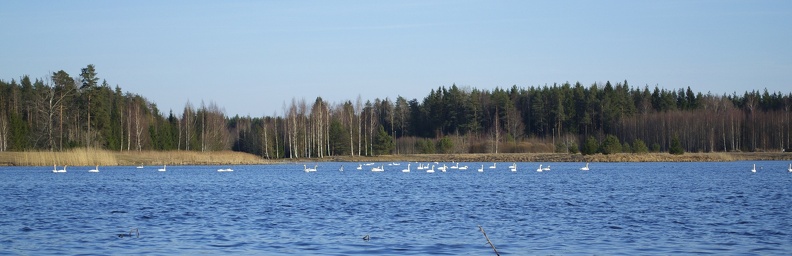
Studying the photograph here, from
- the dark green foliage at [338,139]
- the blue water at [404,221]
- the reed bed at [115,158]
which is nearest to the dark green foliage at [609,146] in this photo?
the reed bed at [115,158]

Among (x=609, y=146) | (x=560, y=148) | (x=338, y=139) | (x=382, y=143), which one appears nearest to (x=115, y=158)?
(x=382, y=143)

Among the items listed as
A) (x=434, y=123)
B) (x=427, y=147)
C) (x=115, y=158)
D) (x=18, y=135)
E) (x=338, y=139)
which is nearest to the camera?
(x=115, y=158)

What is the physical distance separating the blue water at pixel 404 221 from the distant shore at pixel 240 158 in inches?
1313

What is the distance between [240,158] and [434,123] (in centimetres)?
4902

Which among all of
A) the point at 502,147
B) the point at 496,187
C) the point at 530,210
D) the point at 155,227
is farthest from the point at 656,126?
the point at 155,227

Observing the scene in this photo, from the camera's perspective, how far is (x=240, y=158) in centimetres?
8238

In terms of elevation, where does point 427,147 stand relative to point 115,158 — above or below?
above

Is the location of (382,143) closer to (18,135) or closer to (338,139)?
(338,139)

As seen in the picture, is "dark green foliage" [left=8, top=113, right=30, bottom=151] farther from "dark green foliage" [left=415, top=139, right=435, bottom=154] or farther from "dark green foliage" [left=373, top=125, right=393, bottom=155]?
"dark green foliage" [left=415, top=139, right=435, bottom=154]

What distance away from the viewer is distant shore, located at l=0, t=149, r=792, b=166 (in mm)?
71312

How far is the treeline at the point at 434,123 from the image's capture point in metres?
86.2

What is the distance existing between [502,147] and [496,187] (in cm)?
6423

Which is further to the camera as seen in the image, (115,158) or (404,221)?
(115,158)

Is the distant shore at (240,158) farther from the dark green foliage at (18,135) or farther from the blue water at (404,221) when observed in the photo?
the blue water at (404,221)
